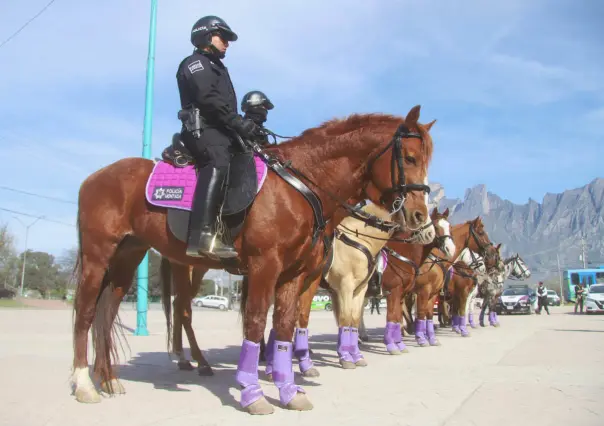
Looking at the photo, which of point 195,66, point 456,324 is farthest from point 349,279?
point 456,324

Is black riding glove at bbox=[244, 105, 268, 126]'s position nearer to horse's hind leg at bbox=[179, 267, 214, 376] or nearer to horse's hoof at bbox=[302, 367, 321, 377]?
horse's hind leg at bbox=[179, 267, 214, 376]

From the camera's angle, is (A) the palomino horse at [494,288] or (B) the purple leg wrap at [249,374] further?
(A) the palomino horse at [494,288]

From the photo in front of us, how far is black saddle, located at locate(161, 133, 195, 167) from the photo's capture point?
536cm

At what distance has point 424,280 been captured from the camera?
1183 cm

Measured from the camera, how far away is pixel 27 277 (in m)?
72.2

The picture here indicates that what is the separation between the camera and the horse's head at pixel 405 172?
493cm

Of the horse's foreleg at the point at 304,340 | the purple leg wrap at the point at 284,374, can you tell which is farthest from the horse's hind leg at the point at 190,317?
the purple leg wrap at the point at 284,374

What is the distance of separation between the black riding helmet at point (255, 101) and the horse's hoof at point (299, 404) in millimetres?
4729

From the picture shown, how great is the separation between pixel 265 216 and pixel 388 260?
222 inches

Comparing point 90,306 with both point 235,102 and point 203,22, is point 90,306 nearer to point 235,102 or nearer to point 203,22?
point 235,102

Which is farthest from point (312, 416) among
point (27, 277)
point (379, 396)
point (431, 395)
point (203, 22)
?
point (27, 277)

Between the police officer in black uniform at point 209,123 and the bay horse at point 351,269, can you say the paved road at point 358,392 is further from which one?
the police officer in black uniform at point 209,123

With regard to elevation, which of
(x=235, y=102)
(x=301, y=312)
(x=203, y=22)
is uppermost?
(x=203, y=22)

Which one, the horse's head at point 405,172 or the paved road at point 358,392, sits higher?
the horse's head at point 405,172
